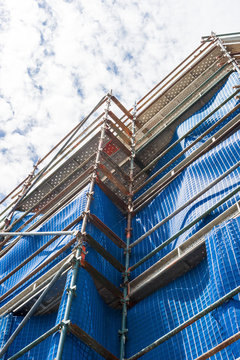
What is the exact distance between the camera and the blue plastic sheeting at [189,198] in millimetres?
6617

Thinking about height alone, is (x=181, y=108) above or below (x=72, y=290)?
above

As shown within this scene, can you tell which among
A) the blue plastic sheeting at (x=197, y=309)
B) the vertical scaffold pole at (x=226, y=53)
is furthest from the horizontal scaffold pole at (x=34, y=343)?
the vertical scaffold pole at (x=226, y=53)

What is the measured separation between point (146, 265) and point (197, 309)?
1.74 m

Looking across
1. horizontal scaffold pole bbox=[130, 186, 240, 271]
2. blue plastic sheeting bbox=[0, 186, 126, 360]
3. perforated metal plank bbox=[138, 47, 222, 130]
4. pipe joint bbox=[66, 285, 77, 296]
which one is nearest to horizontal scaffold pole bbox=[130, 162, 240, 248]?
blue plastic sheeting bbox=[0, 186, 126, 360]

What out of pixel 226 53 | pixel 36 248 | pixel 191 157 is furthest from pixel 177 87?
pixel 36 248

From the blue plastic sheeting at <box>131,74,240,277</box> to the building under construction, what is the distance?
3 centimetres

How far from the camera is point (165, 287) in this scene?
6.22 m

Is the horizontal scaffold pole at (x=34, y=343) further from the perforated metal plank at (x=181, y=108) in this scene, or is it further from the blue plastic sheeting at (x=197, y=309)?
the perforated metal plank at (x=181, y=108)

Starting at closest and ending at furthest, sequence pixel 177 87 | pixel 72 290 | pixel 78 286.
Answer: pixel 72 290 < pixel 78 286 < pixel 177 87

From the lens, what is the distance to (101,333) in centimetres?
555

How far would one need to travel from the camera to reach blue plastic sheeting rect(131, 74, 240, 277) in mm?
6617

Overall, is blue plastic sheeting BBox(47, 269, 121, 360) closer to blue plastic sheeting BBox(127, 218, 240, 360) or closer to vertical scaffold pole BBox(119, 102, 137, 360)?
vertical scaffold pole BBox(119, 102, 137, 360)

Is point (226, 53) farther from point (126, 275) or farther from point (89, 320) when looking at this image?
point (89, 320)

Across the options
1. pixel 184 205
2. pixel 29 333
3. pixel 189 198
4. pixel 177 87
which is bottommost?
pixel 29 333
